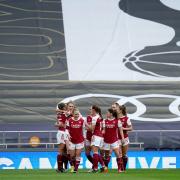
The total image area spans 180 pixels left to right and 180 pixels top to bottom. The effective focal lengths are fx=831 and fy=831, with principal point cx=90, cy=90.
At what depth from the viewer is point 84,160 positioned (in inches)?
1086

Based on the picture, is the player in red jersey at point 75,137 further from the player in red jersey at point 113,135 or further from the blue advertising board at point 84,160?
the blue advertising board at point 84,160

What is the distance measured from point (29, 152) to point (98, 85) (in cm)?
743

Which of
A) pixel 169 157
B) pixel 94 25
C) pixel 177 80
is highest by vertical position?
pixel 94 25

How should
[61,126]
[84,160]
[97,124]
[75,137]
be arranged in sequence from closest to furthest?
[97,124] → [75,137] → [61,126] → [84,160]

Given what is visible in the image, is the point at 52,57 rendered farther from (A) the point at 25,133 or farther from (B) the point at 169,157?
(B) the point at 169,157

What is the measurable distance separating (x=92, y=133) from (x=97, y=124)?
1.14ft

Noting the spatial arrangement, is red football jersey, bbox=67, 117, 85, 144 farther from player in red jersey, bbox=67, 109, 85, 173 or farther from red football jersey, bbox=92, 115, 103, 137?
red football jersey, bbox=92, 115, 103, 137

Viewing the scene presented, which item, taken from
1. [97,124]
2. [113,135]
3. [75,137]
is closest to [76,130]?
[75,137]

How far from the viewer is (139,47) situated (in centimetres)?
3644

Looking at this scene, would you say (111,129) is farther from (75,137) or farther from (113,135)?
(75,137)

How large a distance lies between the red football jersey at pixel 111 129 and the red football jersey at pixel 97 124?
458mm

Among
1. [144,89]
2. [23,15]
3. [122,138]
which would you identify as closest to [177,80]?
[144,89]

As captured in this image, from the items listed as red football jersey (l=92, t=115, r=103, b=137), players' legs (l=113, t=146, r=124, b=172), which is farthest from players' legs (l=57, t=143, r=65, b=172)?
players' legs (l=113, t=146, r=124, b=172)

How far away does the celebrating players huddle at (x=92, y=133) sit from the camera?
867 inches
